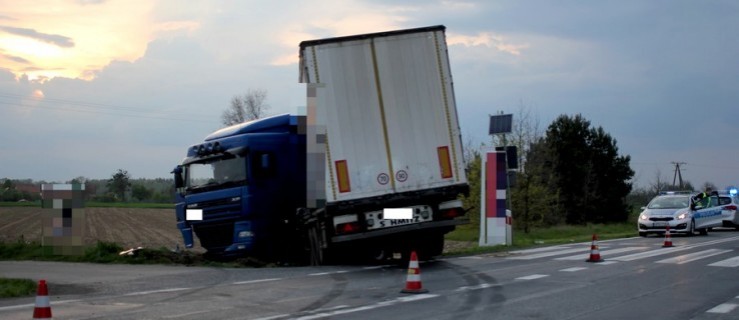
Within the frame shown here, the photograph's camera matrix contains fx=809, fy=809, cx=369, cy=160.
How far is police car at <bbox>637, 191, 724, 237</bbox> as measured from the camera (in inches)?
1124

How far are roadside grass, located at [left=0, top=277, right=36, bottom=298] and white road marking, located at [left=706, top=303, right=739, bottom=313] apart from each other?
386 inches

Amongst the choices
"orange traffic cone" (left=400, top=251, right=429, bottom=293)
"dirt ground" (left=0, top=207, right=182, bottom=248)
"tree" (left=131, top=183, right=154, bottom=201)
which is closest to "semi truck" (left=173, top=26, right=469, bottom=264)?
"orange traffic cone" (left=400, top=251, right=429, bottom=293)

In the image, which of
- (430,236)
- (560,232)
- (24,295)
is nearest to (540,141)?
(560,232)

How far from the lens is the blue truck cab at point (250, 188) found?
17.8m

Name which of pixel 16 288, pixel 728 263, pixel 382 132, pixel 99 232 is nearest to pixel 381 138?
pixel 382 132

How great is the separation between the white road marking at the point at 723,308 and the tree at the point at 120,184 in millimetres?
58403

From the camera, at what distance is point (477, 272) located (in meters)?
14.8

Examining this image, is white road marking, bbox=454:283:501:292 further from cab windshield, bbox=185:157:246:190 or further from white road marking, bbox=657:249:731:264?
cab windshield, bbox=185:157:246:190

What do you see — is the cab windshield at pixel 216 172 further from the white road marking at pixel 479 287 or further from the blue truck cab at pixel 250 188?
the white road marking at pixel 479 287

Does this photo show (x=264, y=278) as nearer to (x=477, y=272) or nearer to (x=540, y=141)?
(x=477, y=272)

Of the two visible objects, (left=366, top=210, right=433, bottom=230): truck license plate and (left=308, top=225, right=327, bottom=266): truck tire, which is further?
(left=308, top=225, right=327, bottom=266): truck tire

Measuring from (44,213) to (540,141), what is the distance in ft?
110

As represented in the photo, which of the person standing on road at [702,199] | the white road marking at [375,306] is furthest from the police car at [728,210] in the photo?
the white road marking at [375,306]

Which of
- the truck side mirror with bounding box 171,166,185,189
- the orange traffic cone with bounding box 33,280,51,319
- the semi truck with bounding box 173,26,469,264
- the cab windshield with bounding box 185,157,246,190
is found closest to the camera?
the orange traffic cone with bounding box 33,280,51,319
